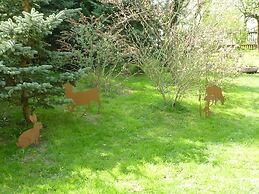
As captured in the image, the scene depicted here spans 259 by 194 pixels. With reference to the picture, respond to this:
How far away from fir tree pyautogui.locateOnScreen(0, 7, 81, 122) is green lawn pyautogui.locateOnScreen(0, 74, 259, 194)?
845 mm

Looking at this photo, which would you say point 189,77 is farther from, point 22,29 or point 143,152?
point 22,29

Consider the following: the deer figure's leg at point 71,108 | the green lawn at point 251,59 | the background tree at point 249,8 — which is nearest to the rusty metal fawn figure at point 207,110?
the deer figure's leg at point 71,108

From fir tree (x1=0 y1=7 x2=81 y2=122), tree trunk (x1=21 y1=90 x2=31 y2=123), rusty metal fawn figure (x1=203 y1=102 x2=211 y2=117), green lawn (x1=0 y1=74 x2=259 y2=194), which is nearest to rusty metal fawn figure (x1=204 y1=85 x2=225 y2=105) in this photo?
rusty metal fawn figure (x1=203 y1=102 x2=211 y2=117)

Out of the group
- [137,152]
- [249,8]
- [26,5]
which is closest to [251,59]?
[249,8]

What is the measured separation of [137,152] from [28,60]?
2592 mm

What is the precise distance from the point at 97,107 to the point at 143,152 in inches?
103

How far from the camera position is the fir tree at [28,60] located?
5.97 meters

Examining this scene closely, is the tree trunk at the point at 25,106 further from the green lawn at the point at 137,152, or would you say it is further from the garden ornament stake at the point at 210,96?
the garden ornament stake at the point at 210,96

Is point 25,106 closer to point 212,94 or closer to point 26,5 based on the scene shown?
point 26,5

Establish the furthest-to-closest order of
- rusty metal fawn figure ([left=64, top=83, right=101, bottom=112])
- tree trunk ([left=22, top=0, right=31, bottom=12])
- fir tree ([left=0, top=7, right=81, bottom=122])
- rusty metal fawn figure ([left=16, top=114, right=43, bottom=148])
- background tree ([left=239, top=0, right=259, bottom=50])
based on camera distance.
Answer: background tree ([left=239, top=0, right=259, bottom=50]) < rusty metal fawn figure ([left=64, top=83, right=101, bottom=112]) < tree trunk ([left=22, top=0, right=31, bottom=12]) < rusty metal fawn figure ([left=16, top=114, right=43, bottom=148]) < fir tree ([left=0, top=7, right=81, bottom=122])

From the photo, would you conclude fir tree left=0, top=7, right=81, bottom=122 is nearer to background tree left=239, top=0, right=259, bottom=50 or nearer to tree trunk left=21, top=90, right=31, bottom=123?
tree trunk left=21, top=90, right=31, bottom=123

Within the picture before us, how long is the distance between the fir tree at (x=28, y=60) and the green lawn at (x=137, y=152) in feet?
2.77

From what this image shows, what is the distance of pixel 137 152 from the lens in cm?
646

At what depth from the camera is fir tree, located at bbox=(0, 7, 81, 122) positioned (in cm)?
597
